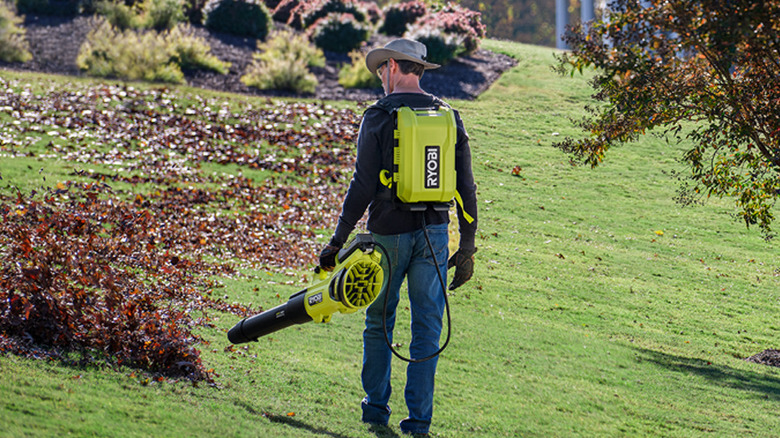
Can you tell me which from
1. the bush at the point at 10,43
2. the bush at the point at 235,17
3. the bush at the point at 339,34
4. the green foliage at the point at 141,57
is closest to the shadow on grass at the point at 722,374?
the green foliage at the point at 141,57

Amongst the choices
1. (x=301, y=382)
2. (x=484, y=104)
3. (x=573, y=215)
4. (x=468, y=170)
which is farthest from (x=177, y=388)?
(x=484, y=104)

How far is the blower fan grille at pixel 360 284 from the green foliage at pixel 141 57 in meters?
15.8

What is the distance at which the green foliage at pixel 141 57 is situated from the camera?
1878 centimetres

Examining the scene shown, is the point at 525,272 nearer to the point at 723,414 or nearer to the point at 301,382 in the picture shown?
the point at 723,414

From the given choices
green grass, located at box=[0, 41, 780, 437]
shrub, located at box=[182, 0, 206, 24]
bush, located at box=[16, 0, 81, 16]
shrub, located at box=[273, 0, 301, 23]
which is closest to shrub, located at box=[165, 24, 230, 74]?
shrub, located at box=[182, 0, 206, 24]

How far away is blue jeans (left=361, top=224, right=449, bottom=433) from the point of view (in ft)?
14.7

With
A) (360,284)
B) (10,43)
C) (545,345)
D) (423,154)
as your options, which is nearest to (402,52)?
(423,154)

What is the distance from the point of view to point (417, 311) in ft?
14.9

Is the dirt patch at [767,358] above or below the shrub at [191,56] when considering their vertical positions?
below

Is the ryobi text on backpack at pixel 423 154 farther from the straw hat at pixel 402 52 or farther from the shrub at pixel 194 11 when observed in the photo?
the shrub at pixel 194 11

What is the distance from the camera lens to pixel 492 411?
5.52 meters

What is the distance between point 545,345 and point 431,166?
4139mm

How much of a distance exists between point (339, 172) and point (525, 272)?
5204 millimetres

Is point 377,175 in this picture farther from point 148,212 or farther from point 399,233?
point 148,212
